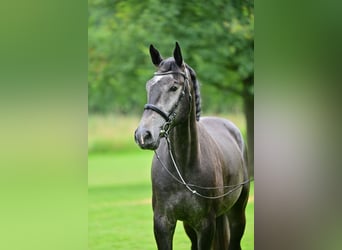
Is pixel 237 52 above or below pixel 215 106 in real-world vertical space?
above

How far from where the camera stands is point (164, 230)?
2920 mm

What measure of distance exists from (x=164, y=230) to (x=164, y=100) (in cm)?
72

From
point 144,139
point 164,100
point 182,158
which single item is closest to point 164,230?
point 182,158

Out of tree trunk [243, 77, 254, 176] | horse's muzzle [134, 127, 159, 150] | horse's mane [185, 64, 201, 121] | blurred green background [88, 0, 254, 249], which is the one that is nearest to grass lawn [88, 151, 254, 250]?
blurred green background [88, 0, 254, 249]

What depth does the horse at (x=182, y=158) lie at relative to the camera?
8.80 ft
